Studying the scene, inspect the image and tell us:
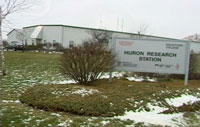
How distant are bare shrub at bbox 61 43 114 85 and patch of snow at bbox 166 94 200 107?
292 centimetres

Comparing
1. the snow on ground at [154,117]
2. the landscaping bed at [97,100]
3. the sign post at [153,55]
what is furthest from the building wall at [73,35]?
the snow on ground at [154,117]

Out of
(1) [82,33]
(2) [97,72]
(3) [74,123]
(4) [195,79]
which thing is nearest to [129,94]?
(2) [97,72]

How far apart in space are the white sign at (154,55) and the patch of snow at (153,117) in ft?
11.6

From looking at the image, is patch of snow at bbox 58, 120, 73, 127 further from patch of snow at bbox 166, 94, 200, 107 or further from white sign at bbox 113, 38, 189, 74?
white sign at bbox 113, 38, 189, 74

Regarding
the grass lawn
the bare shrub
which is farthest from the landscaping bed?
the bare shrub

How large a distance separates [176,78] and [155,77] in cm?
119

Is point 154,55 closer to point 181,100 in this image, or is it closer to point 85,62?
point 181,100

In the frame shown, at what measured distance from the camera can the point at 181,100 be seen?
7.86m

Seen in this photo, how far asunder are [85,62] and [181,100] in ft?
11.7

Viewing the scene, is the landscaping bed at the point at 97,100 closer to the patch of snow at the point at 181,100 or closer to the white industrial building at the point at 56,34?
the patch of snow at the point at 181,100

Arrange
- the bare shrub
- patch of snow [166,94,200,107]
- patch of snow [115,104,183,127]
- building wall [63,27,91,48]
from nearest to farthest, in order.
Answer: patch of snow [115,104,183,127] < patch of snow [166,94,200,107] < the bare shrub < building wall [63,27,91,48]

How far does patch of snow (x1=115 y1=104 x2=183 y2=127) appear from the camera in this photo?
6033 millimetres

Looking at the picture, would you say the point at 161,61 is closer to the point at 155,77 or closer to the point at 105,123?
the point at 155,77

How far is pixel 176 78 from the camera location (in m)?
12.9
